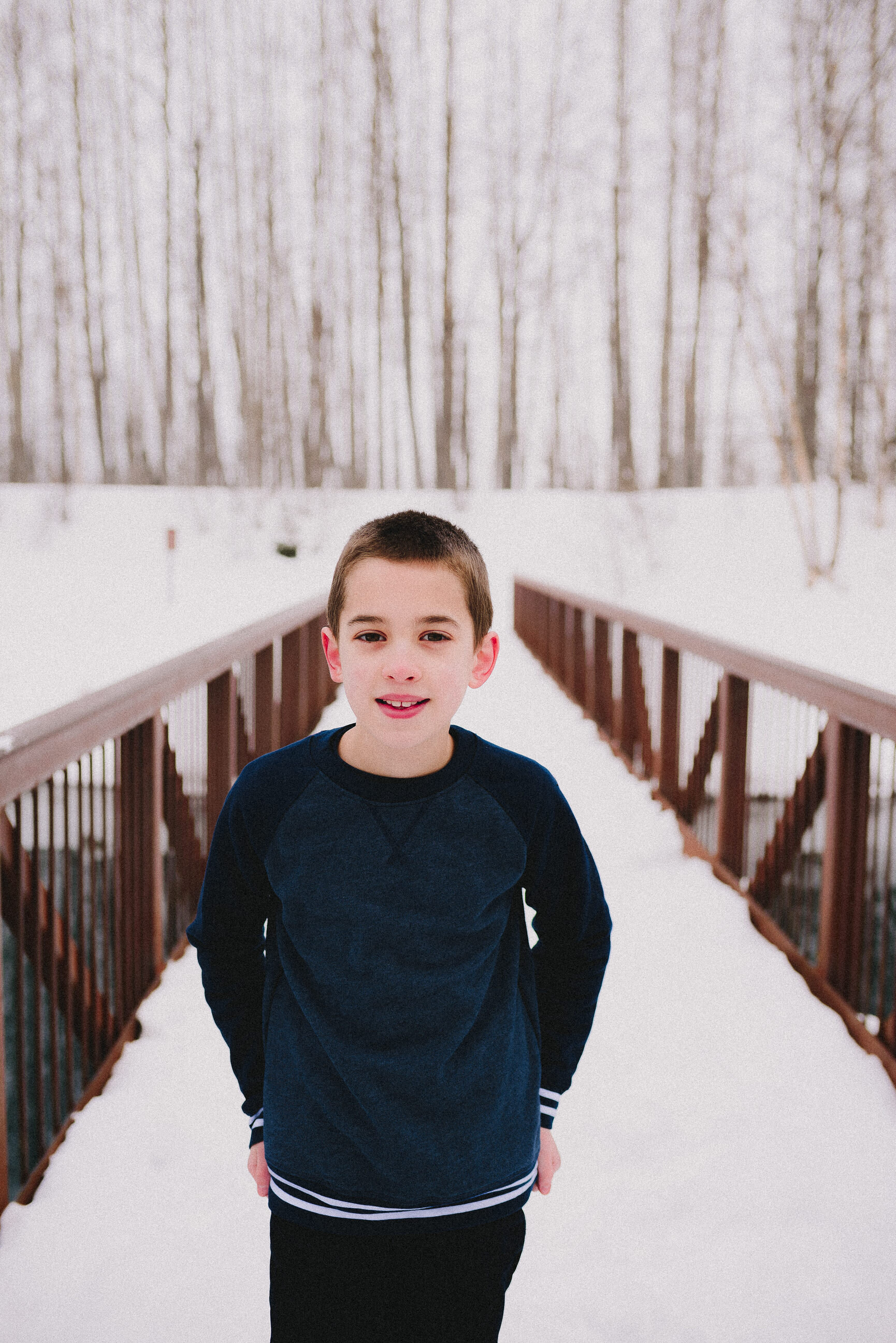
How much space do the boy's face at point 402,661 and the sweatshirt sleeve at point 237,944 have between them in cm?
17

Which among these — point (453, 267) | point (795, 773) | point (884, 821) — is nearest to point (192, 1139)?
point (795, 773)

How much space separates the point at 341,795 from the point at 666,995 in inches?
92.2

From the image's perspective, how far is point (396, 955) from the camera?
1.13m

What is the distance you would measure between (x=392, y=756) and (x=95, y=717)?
1406mm

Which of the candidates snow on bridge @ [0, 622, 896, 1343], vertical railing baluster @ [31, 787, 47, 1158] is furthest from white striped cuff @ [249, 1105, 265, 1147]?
vertical railing baluster @ [31, 787, 47, 1158]

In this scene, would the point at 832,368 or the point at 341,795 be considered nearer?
the point at 341,795

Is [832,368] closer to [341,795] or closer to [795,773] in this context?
[795,773]

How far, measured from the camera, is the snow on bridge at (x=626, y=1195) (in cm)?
187

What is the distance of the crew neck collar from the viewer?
3.89ft

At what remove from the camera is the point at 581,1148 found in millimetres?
2404

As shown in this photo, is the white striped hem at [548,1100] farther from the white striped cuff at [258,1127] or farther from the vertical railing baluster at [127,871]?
the vertical railing baluster at [127,871]

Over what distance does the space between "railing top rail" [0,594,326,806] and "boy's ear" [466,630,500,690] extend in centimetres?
102

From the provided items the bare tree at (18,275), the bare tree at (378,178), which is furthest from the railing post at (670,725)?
the bare tree at (18,275)

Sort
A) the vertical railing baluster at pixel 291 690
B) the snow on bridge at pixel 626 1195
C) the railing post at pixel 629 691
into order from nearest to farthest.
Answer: the snow on bridge at pixel 626 1195, the vertical railing baluster at pixel 291 690, the railing post at pixel 629 691
